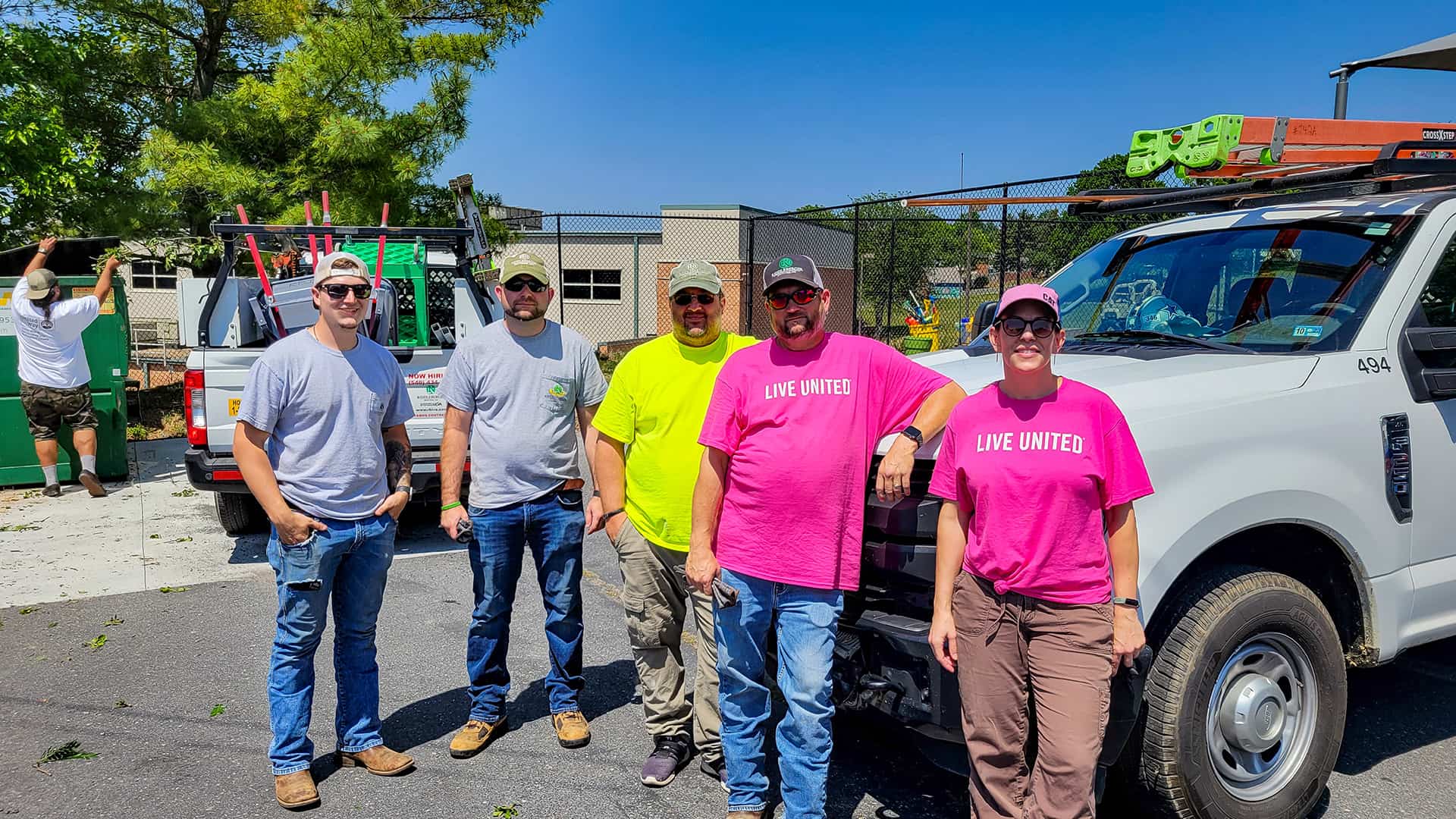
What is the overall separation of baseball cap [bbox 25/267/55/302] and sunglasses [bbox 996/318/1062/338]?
8.72m

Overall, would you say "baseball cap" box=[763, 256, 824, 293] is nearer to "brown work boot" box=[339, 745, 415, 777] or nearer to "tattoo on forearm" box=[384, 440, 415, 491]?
"tattoo on forearm" box=[384, 440, 415, 491]

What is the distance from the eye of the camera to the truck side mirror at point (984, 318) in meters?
4.88

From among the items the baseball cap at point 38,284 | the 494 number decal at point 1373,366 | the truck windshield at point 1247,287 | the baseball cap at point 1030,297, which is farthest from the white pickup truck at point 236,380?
the 494 number decal at point 1373,366

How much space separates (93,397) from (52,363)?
581mm

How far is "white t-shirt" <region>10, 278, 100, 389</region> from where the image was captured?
8.58m

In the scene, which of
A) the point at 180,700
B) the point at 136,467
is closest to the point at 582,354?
the point at 180,700

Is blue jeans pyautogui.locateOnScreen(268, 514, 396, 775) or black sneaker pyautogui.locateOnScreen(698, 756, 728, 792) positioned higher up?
blue jeans pyautogui.locateOnScreen(268, 514, 396, 775)

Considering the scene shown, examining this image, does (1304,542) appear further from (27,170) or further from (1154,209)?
(27,170)

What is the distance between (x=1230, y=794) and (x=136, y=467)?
1030 cm

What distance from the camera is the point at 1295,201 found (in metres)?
4.22

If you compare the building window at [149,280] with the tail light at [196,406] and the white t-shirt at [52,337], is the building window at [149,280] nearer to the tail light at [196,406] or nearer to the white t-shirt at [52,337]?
the white t-shirt at [52,337]

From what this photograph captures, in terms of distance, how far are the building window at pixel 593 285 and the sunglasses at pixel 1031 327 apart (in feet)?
86.1

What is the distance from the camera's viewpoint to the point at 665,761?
12.6 ft

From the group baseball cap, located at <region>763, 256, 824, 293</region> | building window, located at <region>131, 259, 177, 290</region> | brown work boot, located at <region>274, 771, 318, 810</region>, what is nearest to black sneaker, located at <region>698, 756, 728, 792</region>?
brown work boot, located at <region>274, 771, 318, 810</region>
